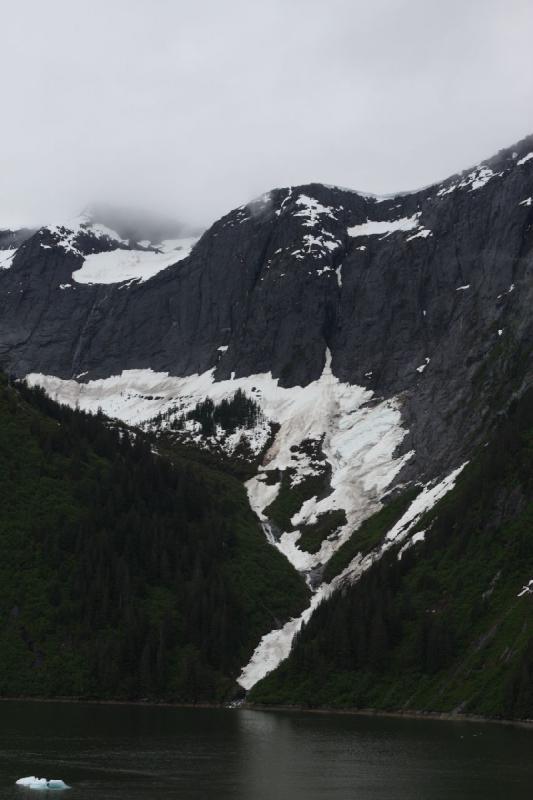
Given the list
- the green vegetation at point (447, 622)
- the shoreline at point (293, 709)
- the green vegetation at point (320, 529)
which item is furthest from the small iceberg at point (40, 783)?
the green vegetation at point (320, 529)

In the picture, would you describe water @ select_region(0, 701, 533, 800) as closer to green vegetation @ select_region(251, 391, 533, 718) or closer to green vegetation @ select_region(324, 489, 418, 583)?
green vegetation @ select_region(251, 391, 533, 718)

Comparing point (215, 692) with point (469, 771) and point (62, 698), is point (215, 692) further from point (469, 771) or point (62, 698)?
point (469, 771)

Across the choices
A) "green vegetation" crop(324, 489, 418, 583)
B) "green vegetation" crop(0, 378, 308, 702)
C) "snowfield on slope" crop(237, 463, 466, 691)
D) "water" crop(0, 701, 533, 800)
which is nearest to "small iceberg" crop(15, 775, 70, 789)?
"water" crop(0, 701, 533, 800)

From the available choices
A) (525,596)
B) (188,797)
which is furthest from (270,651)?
(188,797)

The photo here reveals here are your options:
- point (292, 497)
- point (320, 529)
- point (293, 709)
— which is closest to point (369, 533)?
point (320, 529)

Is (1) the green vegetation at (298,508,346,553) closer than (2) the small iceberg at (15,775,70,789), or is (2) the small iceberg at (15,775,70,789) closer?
(2) the small iceberg at (15,775,70,789)

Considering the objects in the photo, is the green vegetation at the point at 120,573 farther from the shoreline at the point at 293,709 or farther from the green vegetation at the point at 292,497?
the green vegetation at the point at 292,497

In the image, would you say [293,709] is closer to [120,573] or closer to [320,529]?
[120,573]
